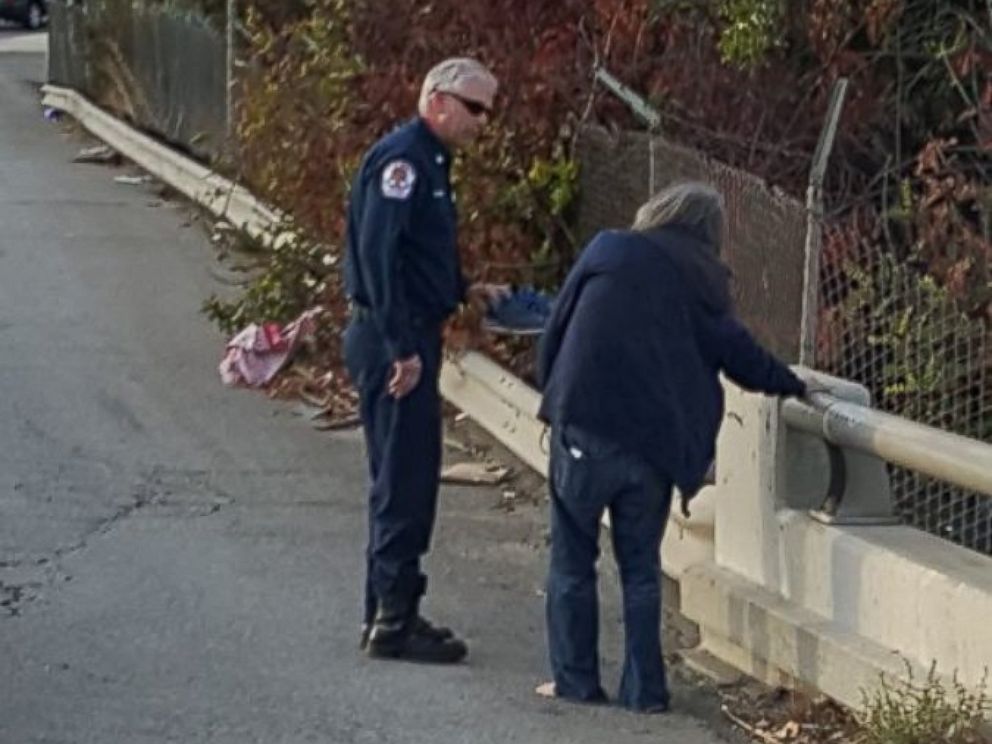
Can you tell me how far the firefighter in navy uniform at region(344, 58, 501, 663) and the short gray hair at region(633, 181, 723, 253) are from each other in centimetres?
77

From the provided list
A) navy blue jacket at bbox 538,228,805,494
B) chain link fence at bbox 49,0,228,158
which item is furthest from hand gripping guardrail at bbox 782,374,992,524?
chain link fence at bbox 49,0,228,158

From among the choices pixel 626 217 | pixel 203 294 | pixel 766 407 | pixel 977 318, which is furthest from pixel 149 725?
pixel 203 294

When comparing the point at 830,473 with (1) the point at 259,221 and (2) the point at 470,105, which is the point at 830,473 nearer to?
(2) the point at 470,105

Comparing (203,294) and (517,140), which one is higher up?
(517,140)

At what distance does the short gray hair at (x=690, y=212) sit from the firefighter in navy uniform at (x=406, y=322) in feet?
2.54

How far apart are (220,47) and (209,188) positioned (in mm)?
2787

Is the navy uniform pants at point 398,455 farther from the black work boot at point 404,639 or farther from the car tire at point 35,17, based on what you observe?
the car tire at point 35,17

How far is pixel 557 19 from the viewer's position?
11.8 metres

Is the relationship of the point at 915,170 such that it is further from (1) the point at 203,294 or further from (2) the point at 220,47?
(2) the point at 220,47

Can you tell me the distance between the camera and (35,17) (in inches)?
2092

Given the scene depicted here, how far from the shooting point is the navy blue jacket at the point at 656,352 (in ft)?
23.5

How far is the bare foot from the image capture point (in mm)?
7564

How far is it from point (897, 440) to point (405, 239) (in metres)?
1.71

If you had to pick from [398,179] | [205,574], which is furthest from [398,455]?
[205,574]
